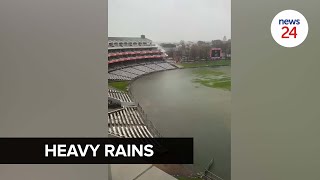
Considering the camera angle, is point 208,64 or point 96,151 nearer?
point 96,151

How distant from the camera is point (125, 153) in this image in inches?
82.2

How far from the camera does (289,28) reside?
6.68 ft

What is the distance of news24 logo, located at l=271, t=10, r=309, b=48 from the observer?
6.65 ft

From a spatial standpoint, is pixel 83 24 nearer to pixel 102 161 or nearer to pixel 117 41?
pixel 117 41

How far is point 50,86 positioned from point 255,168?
5.16 feet

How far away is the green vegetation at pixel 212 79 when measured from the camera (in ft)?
6.90

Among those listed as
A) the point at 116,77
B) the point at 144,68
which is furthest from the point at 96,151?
the point at 144,68

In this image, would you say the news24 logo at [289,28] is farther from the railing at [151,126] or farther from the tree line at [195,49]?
the railing at [151,126]

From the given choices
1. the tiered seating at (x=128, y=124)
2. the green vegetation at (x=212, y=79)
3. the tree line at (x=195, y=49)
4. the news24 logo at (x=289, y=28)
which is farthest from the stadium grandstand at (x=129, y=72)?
the news24 logo at (x=289, y=28)

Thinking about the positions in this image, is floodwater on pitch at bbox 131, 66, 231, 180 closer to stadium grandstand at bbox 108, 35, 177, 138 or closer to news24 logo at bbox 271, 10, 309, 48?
stadium grandstand at bbox 108, 35, 177, 138

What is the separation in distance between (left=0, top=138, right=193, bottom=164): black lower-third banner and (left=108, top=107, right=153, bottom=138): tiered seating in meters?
0.04

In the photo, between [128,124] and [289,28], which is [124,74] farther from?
[289,28]

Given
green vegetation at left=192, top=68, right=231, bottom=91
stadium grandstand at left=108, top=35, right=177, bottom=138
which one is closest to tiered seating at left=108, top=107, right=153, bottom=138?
stadium grandstand at left=108, top=35, right=177, bottom=138

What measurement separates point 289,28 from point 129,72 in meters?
1.21
